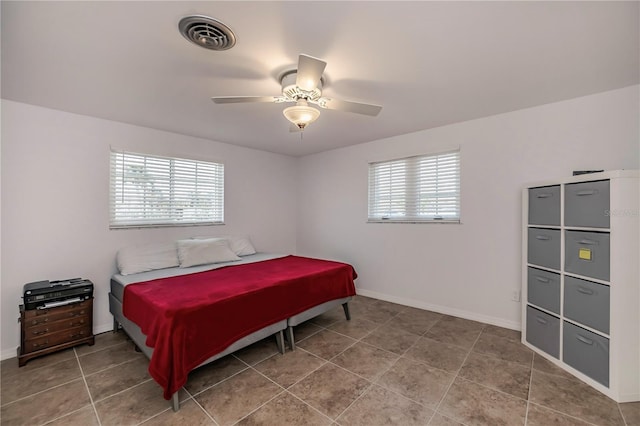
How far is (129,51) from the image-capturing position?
1842 millimetres

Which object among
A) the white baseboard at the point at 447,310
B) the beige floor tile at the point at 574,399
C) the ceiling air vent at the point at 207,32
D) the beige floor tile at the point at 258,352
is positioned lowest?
the beige floor tile at the point at 258,352

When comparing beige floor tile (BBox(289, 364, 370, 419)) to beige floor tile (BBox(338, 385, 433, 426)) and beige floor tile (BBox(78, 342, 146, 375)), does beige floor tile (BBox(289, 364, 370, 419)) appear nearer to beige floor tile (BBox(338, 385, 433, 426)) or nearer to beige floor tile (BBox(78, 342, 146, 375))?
beige floor tile (BBox(338, 385, 433, 426))

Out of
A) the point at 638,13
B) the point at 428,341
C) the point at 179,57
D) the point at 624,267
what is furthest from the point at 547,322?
the point at 179,57

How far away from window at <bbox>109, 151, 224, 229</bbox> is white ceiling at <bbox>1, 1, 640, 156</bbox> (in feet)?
2.22

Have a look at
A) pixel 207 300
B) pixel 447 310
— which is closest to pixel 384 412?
pixel 207 300

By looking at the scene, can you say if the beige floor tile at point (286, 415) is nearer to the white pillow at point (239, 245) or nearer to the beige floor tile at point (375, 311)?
the beige floor tile at point (375, 311)

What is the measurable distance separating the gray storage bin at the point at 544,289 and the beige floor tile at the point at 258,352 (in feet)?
8.25

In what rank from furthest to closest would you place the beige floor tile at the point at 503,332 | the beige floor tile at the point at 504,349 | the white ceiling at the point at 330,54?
the beige floor tile at the point at 503,332, the beige floor tile at the point at 504,349, the white ceiling at the point at 330,54

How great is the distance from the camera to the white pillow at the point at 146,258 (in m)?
2.98

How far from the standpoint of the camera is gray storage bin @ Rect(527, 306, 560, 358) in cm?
236

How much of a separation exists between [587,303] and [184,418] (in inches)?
119

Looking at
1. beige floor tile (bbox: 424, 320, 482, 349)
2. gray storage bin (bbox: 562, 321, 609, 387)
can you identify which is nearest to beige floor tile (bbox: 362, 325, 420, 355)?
beige floor tile (bbox: 424, 320, 482, 349)

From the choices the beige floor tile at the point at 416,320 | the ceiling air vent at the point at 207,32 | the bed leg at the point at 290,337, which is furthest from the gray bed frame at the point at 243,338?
the ceiling air vent at the point at 207,32

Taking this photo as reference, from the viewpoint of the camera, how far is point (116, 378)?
219 centimetres
